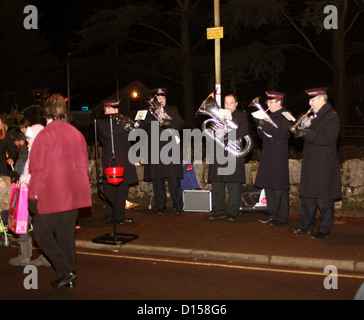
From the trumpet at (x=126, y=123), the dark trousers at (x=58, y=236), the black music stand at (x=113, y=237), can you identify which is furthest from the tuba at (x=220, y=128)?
the dark trousers at (x=58, y=236)

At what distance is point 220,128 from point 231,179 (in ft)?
3.10

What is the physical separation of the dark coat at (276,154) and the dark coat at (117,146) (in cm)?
241

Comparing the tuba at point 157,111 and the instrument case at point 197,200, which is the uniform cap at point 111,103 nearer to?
the tuba at point 157,111

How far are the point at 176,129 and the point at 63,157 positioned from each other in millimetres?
4660

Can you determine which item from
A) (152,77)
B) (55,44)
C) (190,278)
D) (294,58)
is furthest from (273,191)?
(55,44)

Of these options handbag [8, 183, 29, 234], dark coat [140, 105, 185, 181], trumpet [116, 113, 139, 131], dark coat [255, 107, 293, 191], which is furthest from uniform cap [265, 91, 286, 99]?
handbag [8, 183, 29, 234]

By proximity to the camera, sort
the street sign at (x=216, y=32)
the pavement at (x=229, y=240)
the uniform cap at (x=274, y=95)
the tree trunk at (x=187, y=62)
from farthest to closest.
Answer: the tree trunk at (x=187, y=62)
the street sign at (x=216, y=32)
the uniform cap at (x=274, y=95)
the pavement at (x=229, y=240)

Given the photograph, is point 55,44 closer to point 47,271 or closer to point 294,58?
point 294,58

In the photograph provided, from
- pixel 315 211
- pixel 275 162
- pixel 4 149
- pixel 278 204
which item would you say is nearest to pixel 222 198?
pixel 278 204

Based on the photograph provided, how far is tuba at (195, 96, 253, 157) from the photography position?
386 inches

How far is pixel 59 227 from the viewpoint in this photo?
253 inches

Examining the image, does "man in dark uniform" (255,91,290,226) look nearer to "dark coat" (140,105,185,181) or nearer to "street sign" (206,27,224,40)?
"dark coat" (140,105,185,181)

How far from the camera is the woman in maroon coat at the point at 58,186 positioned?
20.1 feet

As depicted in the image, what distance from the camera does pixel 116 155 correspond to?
10023mm
